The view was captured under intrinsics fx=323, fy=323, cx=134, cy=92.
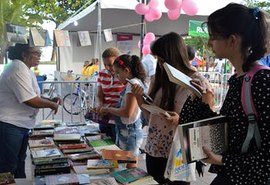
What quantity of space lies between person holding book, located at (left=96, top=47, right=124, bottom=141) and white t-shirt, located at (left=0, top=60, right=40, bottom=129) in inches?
24.0

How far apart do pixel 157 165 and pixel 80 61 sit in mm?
10606

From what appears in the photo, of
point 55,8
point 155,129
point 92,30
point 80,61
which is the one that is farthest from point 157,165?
point 55,8

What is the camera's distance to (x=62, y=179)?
5.11 ft

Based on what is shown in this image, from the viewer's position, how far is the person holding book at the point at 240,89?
1.04m

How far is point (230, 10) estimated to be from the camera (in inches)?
44.3

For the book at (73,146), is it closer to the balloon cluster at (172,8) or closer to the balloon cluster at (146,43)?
the balloon cluster at (172,8)

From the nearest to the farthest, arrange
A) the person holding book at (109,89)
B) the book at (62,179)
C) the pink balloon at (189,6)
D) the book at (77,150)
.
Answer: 1. the book at (62,179)
2. the book at (77,150)
3. the person holding book at (109,89)
4. the pink balloon at (189,6)

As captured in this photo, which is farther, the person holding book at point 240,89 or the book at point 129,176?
the book at point 129,176

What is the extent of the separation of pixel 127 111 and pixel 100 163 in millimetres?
741

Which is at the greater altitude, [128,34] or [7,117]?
[128,34]

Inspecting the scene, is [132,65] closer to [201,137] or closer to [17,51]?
[17,51]

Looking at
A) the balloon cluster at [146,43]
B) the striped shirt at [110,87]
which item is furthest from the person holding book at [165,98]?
the balloon cluster at [146,43]

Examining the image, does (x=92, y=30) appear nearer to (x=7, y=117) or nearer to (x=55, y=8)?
(x=55, y=8)

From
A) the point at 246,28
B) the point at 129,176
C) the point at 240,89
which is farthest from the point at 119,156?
the point at 246,28
